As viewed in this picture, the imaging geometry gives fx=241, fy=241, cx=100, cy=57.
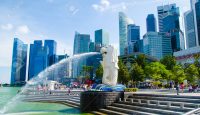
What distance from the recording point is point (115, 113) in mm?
19953

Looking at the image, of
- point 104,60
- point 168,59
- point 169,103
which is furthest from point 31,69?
point 169,103

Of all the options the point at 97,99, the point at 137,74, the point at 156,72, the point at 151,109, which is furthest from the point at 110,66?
the point at 137,74

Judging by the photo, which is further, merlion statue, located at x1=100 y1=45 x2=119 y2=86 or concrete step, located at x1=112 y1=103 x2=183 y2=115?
merlion statue, located at x1=100 y1=45 x2=119 y2=86

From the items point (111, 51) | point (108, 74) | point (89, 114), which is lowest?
point (89, 114)

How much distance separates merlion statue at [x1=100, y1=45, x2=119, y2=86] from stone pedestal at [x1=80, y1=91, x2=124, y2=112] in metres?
2.23

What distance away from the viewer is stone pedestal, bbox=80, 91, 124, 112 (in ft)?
75.4

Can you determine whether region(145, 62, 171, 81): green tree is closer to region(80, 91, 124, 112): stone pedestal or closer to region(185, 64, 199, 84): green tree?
region(185, 64, 199, 84): green tree

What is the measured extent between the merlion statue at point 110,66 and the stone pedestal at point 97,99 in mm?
2232

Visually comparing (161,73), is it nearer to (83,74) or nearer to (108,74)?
(108,74)

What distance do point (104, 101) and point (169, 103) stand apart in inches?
301

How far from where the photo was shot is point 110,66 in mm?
25812

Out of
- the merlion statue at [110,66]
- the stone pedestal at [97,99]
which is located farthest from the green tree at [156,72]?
the stone pedestal at [97,99]

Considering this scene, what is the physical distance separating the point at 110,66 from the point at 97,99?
4322 millimetres

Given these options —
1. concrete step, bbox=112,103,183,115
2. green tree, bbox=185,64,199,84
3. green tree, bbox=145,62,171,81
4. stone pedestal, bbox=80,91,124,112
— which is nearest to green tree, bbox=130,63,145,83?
green tree, bbox=145,62,171,81
